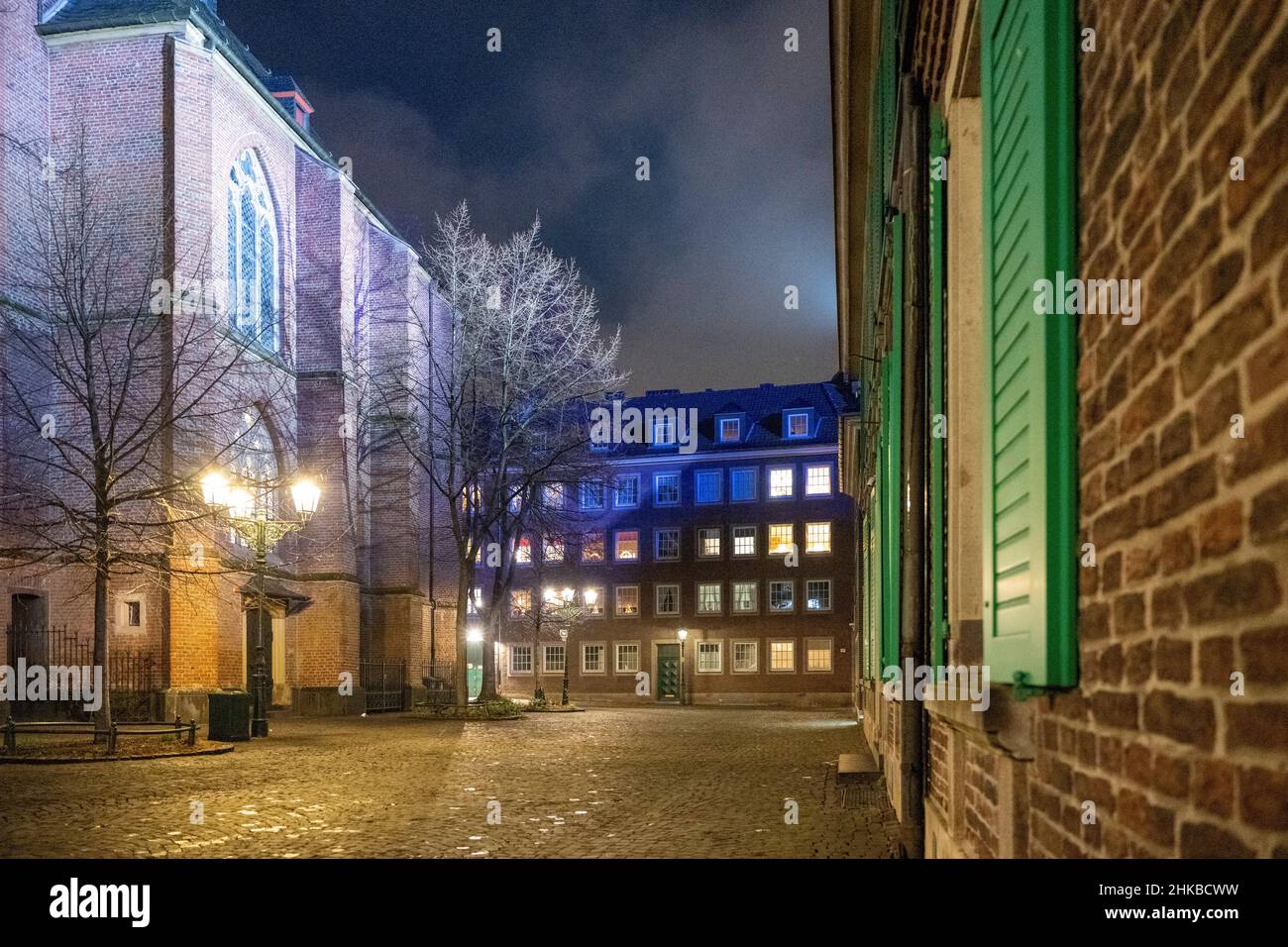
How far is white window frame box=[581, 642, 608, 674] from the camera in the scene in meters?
47.6

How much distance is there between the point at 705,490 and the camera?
47.3 metres

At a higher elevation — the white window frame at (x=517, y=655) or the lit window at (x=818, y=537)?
the lit window at (x=818, y=537)

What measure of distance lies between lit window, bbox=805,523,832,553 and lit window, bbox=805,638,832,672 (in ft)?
12.0

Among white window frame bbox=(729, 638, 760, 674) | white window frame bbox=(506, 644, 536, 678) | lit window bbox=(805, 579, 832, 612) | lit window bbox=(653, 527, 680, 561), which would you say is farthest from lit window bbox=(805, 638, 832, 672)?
white window frame bbox=(506, 644, 536, 678)

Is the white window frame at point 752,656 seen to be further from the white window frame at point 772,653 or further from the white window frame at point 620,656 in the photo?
the white window frame at point 620,656

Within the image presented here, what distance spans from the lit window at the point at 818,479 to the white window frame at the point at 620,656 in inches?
389

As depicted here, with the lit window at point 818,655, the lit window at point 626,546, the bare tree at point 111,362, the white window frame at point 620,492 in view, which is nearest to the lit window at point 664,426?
the white window frame at point 620,492

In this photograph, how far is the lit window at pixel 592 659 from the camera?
156ft

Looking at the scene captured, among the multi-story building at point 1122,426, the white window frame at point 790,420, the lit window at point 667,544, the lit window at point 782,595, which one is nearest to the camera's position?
the multi-story building at point 1122,426

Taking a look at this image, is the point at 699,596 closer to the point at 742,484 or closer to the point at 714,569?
the point at 714,569

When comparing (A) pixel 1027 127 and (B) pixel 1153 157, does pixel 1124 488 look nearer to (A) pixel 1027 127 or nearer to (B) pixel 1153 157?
(B) pixel 1153 157

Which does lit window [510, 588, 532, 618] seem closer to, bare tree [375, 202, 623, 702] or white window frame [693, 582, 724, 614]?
white window frame [693, 582, 724, 614]

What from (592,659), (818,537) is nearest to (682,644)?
(592,659)
